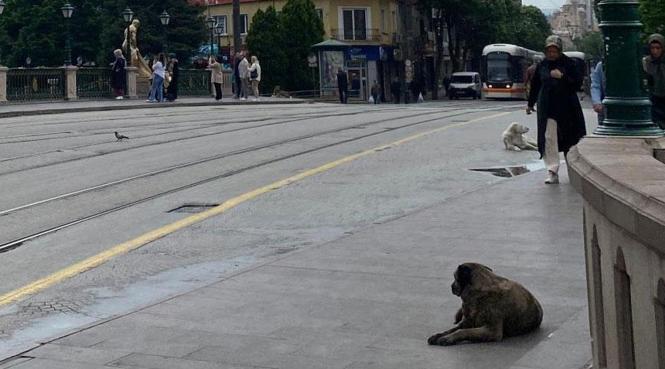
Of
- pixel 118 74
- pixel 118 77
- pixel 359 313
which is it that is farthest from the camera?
pixel 118 77

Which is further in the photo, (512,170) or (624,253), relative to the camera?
(512,170)

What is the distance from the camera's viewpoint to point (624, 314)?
4.85 metres

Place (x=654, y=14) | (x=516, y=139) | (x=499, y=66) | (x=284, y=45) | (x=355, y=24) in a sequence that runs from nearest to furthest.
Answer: (x=516, y=139), (x=654, y=14), (x=499, y=66), (x=284, y=45), (x=355, y=24)

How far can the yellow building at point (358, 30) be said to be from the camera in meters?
80.5

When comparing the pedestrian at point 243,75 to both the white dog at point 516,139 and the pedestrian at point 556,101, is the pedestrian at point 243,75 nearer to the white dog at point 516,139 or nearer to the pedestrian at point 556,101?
the white dog at point 516,139

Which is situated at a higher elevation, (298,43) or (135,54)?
(298,43)

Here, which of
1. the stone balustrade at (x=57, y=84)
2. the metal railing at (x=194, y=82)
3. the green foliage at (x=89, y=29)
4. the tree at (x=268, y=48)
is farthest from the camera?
the tree at (x=268, y=48)

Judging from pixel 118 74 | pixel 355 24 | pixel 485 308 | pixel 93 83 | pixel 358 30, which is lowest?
pixel 485 308

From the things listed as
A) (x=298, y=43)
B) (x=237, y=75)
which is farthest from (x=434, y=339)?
(x=298, y=43)

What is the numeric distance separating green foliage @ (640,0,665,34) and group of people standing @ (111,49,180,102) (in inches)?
852

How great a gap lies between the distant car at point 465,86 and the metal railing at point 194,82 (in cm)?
3107

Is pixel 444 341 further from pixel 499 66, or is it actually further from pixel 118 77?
pixel 499 66

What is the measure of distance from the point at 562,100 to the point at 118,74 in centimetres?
3144

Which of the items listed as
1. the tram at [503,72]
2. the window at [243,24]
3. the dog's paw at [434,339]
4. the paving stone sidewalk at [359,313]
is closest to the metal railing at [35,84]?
the tram at [503,72]
